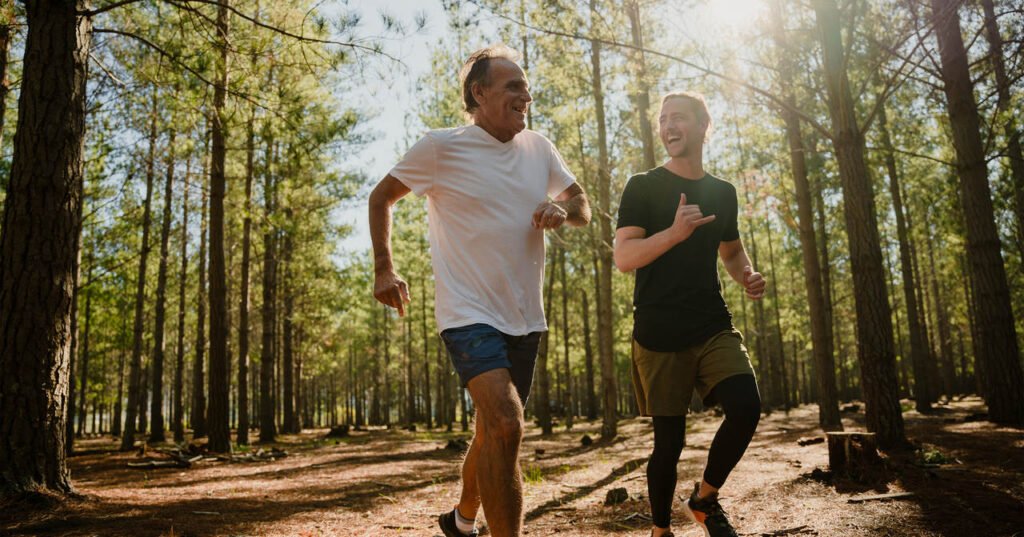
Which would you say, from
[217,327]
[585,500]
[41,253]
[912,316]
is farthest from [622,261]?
[912,316]

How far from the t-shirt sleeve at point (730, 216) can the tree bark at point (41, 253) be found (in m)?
5.24

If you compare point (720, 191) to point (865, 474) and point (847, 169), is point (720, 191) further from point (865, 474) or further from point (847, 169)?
point (847, 169)

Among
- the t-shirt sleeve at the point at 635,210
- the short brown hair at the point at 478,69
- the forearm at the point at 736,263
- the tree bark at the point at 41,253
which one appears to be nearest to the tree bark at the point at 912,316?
the forearm at the point at 736,263

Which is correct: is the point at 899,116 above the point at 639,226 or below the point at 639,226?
above

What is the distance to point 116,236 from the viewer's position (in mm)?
14250

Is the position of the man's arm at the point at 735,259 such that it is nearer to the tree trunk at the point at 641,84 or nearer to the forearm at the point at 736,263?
Result: the forearm at the point at 736,263

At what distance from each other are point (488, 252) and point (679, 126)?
4.32 feet

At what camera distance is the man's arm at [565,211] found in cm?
270

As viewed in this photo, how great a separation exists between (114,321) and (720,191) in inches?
1095

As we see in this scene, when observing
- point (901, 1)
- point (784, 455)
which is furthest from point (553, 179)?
point (901, 1)

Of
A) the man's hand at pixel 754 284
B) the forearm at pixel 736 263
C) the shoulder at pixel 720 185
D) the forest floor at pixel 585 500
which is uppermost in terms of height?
the shoulder at pixel 720 185

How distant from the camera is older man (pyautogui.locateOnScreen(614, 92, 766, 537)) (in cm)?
292

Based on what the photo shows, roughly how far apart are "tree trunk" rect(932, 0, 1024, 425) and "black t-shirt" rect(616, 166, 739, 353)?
30.7 ft

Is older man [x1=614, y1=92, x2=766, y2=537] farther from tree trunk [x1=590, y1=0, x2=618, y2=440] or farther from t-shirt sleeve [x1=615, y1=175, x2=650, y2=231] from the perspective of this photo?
tree trunk [x1=590, y1=0, x2=618, y2=440]
